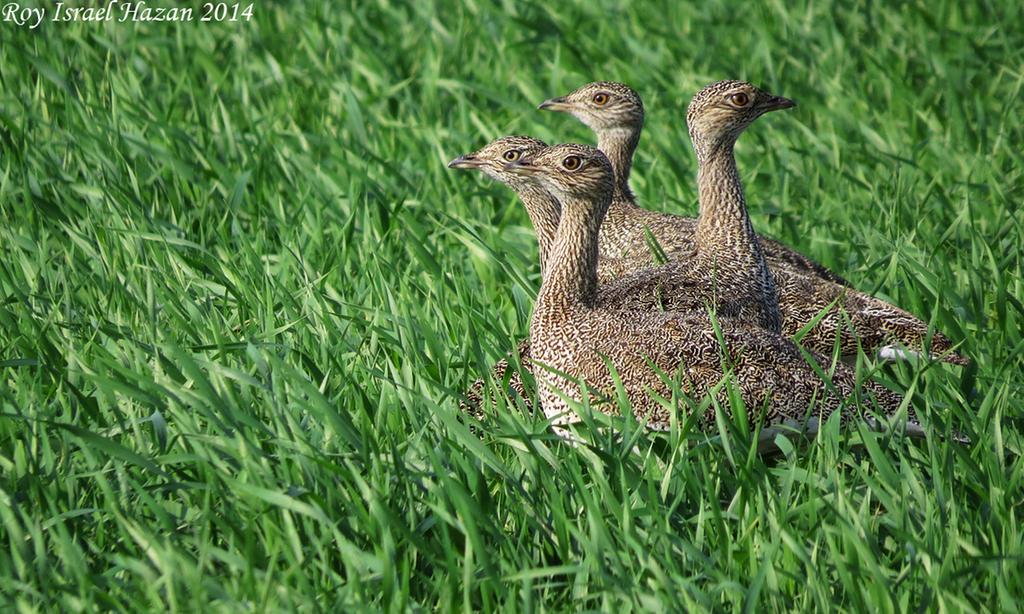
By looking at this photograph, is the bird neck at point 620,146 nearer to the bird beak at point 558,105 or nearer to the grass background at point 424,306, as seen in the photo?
the bird beak at point 558,105

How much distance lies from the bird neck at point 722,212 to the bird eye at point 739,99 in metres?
0.17

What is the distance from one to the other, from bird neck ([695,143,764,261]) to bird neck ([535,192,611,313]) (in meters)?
0.55

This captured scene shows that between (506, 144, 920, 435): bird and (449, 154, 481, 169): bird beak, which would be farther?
(449, 154, 481, 169): bird beak

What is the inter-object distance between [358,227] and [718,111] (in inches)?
59.4

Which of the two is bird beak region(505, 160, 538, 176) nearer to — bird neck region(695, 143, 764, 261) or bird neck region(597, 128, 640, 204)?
bird neck region(695, 143, 764, 261)

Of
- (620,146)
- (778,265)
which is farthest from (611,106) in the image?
(778,265)

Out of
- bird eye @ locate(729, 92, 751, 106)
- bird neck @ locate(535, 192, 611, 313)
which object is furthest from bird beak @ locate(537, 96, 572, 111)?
bird neck @ locate(535, 192, 611, 313)

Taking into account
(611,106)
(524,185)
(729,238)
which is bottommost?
(729,238)

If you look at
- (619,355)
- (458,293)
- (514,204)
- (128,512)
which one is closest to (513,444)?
(619,355)

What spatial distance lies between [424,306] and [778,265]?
1.40 meters

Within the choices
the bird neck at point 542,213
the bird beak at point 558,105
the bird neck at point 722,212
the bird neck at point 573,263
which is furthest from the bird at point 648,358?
the bird beak at point 558,105

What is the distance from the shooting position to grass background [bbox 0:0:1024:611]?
11.4ft

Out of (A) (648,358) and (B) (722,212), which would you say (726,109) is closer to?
(B) (722,212)

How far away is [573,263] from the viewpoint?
16.2 ft
